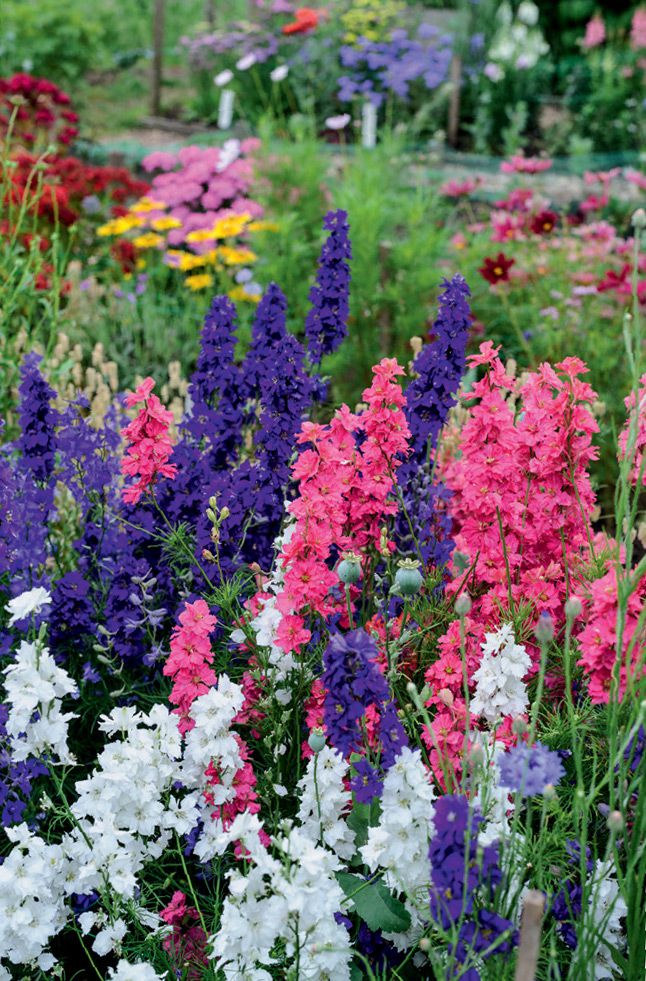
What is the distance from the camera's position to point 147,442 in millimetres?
2529

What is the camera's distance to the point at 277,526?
9.12ft

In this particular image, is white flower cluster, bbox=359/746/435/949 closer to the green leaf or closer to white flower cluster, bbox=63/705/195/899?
the green leaf

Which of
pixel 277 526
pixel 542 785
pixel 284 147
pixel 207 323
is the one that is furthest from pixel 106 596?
pixel 284 147

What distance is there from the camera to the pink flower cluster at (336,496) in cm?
224

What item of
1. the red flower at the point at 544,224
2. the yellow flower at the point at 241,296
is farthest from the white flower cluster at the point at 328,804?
the yellow flower at the point at 241,296

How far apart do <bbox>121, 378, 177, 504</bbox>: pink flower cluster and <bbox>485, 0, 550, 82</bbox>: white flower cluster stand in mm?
7476

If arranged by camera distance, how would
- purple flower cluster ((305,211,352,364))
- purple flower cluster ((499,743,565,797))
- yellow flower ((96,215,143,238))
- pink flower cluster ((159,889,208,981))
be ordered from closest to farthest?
purple flower cluster ((499,743,565,797))
pink flower cluster ((159,889,208,981))
purple flower cluster ((305,211,352,364))
yellow flower ((96,215,143,238))

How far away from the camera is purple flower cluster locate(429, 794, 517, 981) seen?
5.41ft

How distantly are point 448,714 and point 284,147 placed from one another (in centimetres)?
461

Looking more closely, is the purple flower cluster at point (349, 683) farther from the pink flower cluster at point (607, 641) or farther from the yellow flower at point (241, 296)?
the yellow flower at point (241, 296)

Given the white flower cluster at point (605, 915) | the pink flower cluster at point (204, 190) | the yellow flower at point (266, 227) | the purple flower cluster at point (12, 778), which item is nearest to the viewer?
the white flower cluster at point (605, 915)

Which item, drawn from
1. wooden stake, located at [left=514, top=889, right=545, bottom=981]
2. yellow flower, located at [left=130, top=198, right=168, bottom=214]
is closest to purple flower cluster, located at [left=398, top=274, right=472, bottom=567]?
wooden stake, located at [left=514, top=889, right=545, bottom=981]

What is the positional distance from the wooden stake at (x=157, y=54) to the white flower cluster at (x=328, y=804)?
897cm

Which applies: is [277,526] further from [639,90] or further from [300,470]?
[639,90]
